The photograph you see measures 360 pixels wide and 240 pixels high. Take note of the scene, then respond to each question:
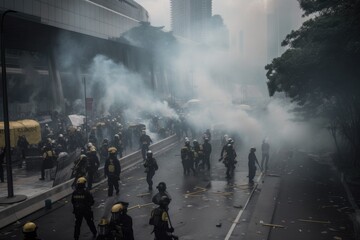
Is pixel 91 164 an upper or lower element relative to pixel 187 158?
upper

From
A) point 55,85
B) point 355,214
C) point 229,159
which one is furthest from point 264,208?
point 55,85

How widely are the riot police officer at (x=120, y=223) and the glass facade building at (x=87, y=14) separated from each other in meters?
39.0

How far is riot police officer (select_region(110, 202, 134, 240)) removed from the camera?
6.47m

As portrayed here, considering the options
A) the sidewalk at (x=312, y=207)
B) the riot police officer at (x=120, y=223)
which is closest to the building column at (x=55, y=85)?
the sidewalk at (x=312, y=207)

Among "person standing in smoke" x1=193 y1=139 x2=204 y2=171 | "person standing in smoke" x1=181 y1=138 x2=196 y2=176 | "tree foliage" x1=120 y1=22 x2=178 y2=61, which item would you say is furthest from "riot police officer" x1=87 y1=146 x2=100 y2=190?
"tree foliage" x1=120 y1=22 x2=178 y2=61

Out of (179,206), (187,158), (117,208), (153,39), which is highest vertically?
(153,39)

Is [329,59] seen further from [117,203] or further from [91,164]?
[117,203]

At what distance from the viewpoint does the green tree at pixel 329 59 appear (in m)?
13.8

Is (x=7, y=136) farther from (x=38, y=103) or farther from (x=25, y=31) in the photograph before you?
(x=38, y=103)

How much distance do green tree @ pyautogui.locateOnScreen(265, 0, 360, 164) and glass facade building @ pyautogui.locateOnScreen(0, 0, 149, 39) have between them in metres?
32.9

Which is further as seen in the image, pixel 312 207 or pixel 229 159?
Result: pixel 229 159

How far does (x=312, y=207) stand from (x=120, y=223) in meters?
8.07

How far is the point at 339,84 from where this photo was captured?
16125mm

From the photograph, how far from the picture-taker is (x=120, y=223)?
6.74 metres
